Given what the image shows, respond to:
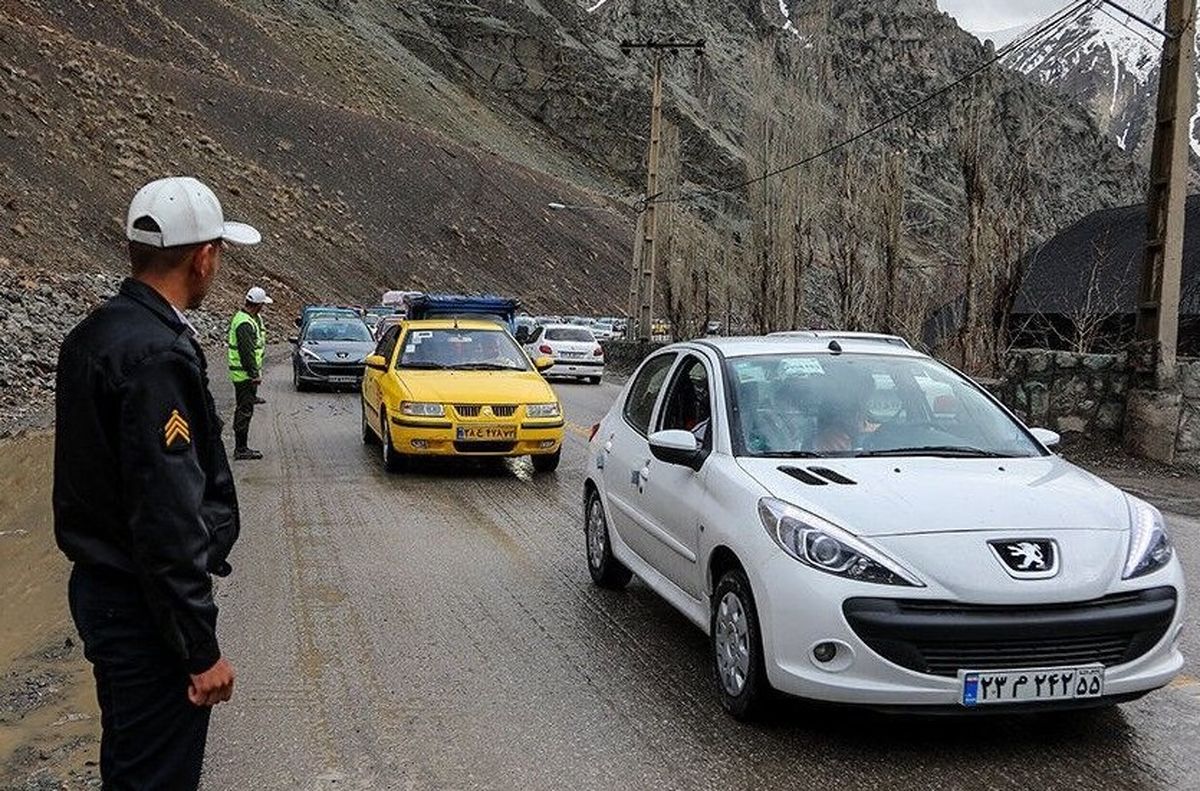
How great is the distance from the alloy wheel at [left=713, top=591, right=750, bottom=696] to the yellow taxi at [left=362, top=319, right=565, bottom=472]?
7.11m

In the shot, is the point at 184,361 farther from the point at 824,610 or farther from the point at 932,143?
the point at 932,143

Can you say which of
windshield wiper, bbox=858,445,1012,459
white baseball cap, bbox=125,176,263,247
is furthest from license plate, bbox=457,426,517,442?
white baseball cap, bbox=125,176,263,247

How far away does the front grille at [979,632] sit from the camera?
4.30m

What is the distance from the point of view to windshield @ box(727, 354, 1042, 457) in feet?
18.4

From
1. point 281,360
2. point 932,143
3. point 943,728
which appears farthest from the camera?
point 932,143

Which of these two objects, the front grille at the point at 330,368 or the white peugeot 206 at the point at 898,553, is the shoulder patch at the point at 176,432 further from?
the front grille at the point at 330,368

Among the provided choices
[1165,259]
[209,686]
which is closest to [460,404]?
[1165,259]

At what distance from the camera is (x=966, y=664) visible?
4.34 m

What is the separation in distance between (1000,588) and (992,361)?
14334 millimetres

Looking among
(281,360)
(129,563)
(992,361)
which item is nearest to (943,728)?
(129,563)

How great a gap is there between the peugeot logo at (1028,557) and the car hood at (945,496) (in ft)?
0.24

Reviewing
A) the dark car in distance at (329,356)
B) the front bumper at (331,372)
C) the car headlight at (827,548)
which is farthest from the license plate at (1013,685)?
the front bumper at (331,372)

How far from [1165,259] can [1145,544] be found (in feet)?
31.4

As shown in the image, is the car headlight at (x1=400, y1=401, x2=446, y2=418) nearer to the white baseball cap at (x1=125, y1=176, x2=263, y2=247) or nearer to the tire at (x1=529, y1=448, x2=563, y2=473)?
the tire at (x1=529, y1=448, x2=563, y2=473)
